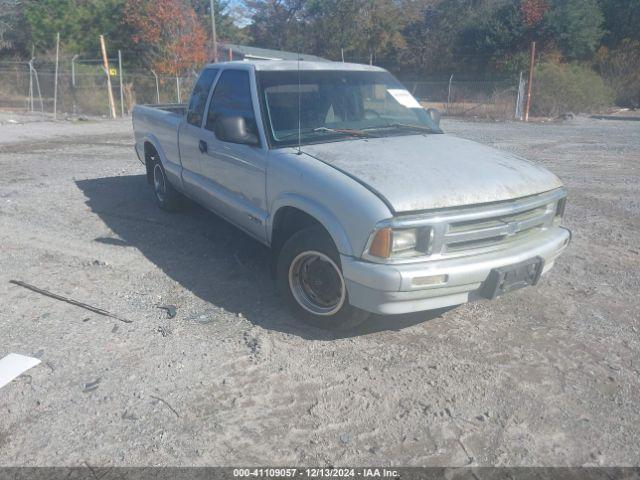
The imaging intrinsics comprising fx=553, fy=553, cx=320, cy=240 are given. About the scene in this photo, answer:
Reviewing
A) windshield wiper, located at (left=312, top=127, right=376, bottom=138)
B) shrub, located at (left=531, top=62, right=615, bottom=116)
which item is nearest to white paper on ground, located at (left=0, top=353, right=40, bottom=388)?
windshield wiper, located at (left=312, top=127, right=376, bottom=138)

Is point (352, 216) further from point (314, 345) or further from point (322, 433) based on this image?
point (322, 433)

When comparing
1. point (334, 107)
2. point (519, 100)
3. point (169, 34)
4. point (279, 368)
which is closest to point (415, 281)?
point (279, 368)

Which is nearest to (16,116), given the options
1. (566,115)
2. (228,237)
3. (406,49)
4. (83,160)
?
(83,160)

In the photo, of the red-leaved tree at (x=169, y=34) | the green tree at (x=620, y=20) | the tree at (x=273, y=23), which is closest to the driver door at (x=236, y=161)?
the red-leaved tree at (x=169, y=34)

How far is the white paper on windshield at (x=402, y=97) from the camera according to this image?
520 cm

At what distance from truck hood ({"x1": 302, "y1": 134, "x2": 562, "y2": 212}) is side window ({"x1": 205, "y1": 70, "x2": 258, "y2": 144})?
57 centimetres

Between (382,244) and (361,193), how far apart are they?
13.9 inches

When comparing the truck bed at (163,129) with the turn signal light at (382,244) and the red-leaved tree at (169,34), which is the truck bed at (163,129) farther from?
the red-leaved tree at (169,34)

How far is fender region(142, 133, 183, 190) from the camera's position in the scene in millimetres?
6199

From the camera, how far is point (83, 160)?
36.1 feet

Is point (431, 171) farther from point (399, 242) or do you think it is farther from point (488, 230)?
point (399, 242)

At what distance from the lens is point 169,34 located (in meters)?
29.7

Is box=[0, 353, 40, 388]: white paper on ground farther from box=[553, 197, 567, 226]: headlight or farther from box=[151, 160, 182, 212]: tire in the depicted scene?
box=[553, 197, 567, 226]: headlight

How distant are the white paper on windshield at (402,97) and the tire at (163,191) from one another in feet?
9.60
